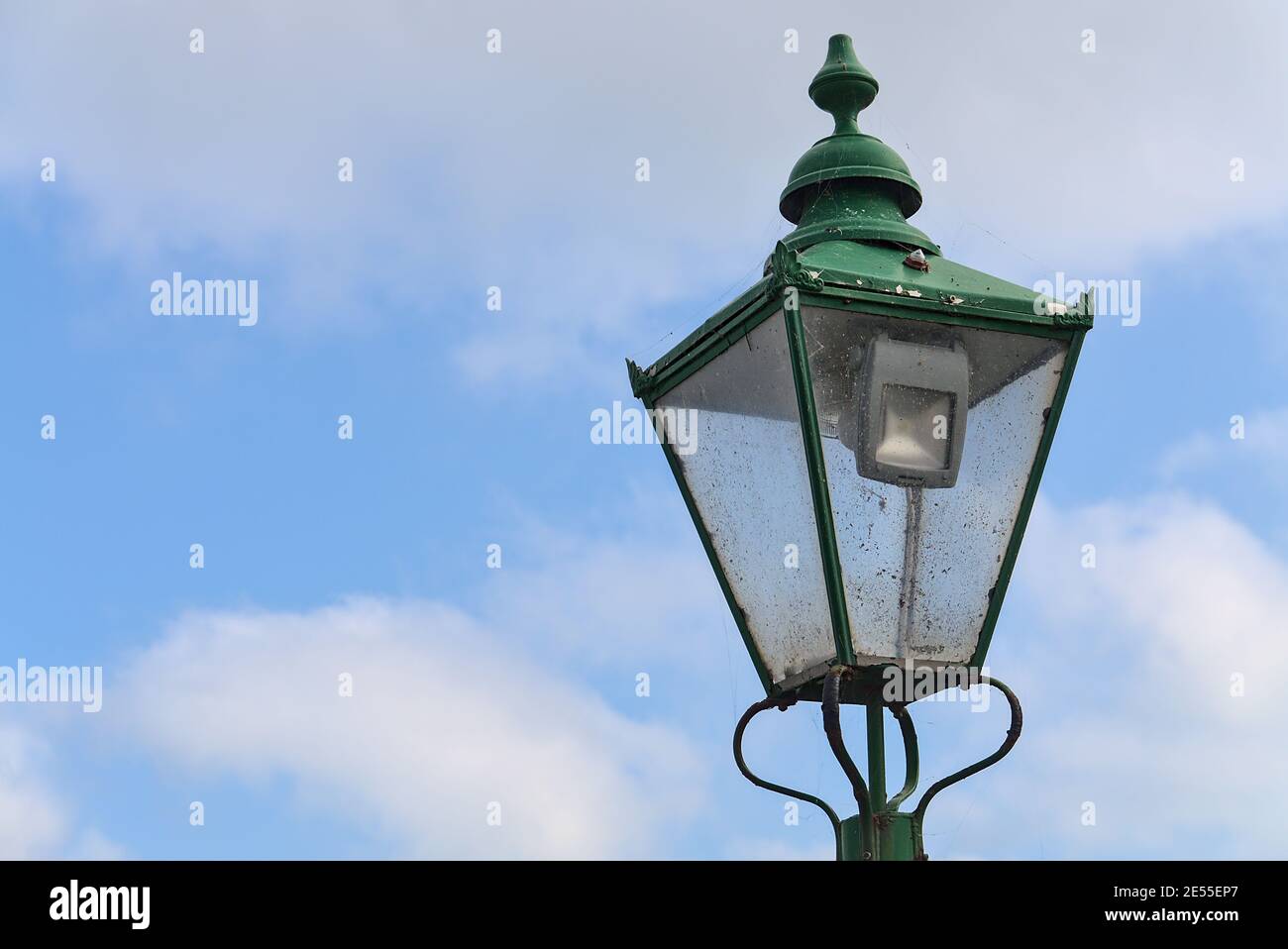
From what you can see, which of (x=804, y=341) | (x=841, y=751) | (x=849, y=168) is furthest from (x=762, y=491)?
(x=849, y=168)

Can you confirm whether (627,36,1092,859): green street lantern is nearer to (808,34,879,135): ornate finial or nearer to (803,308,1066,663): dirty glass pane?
(803,308,1066,663): dirty glass pane

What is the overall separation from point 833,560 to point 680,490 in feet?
2.26

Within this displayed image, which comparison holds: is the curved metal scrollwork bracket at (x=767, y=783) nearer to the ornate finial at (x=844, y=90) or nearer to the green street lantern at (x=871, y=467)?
the green street lantern at (x=871, y=467)

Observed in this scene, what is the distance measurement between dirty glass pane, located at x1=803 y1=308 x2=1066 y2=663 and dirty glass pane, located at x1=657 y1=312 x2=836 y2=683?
9 centimetres

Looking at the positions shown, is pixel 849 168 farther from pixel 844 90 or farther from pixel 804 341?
pixel 804 341

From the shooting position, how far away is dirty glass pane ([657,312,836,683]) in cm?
600

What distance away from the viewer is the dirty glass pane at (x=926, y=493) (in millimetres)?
5973

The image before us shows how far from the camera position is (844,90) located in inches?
267

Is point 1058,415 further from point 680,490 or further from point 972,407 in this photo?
point 680,490

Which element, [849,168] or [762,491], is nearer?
[762,491]

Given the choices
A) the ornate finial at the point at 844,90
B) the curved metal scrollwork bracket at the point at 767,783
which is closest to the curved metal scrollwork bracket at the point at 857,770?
the curved metal scrollwork bracket at the point at 767,783

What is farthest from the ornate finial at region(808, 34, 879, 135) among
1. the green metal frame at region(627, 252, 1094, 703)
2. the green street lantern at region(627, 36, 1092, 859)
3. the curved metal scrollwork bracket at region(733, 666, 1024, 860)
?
the curved metal scrollwork bracket at region(733, 666, 1024, 860)

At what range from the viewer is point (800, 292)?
5945mm

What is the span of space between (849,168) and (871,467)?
40.9 inches
